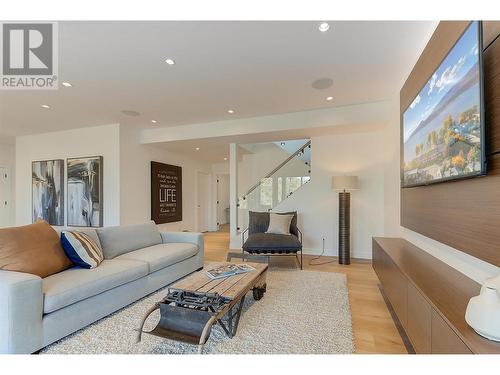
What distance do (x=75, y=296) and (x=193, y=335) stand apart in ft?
3.34

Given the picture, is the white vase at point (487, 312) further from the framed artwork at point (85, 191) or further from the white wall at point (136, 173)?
the framed artwork at point (85, 191)

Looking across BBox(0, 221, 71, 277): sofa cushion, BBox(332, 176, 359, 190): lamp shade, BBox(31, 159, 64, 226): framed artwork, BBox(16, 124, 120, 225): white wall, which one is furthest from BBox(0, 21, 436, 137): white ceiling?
BBox(0, 221, 71, 277): sofa cushion

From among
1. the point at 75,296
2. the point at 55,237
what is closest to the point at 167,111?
the point at 55,237

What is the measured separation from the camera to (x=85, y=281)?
1967 millimetres

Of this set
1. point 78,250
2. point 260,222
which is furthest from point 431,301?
point 260,222

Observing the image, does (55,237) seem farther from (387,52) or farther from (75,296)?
(387,52)

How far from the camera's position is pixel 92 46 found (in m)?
2.30

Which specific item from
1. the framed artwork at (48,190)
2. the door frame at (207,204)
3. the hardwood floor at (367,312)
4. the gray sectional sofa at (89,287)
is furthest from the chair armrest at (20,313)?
the door frame at (207,204)

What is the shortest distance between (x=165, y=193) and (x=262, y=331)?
15.0 feet

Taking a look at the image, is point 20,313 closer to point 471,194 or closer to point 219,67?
point 219,67

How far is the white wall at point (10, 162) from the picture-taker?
620 centimetres

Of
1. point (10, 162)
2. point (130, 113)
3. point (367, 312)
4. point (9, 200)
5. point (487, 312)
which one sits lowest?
point (367, 312)

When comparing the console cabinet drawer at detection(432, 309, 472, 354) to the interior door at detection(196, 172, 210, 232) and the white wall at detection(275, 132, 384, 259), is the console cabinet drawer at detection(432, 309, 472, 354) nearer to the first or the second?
the white wall at detection(275, 132, 384, 259)

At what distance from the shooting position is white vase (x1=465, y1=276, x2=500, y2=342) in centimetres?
95
